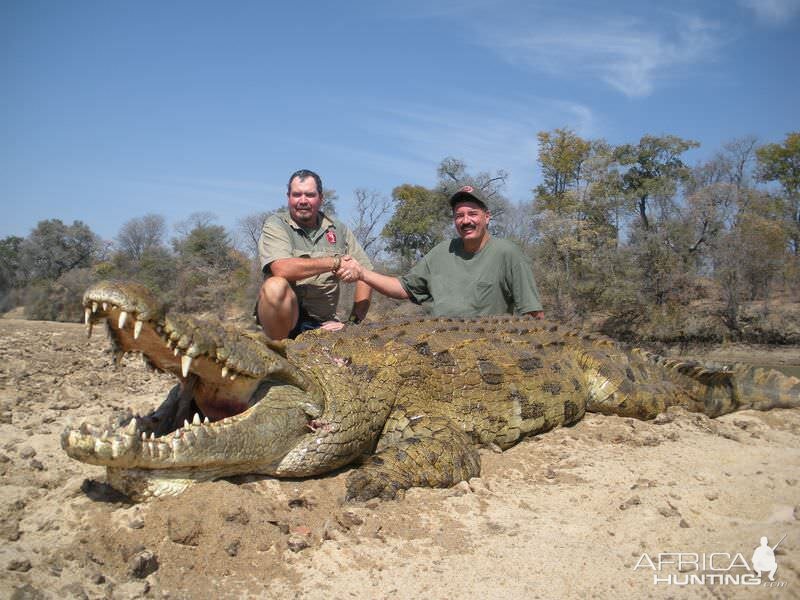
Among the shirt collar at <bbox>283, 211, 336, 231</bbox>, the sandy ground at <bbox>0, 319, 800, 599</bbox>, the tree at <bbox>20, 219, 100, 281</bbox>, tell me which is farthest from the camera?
the tree at <bbox>20, 219, 100, 281</bbox>

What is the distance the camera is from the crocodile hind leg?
11.1 feet

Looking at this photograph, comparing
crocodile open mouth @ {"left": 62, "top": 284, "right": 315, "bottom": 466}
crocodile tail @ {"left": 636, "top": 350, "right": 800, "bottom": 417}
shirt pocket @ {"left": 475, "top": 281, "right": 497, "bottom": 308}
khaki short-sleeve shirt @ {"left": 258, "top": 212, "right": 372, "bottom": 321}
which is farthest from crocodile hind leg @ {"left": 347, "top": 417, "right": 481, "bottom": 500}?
crocodile tail @ {"left": 636, "top": 350, "right": 800, "bottom": 417}

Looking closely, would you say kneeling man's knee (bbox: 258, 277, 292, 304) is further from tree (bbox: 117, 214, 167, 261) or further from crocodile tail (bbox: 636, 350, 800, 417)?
tree (bbox: 117, 214, 167, 261)

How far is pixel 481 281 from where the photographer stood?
20.7ft

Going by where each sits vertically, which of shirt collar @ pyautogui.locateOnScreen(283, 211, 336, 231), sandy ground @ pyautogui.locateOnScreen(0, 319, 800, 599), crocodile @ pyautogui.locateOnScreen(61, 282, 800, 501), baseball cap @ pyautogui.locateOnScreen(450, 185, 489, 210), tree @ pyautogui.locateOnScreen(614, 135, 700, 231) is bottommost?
sandy ground @ pyautogui.locateOnScreen(0, 319, 800, 599)

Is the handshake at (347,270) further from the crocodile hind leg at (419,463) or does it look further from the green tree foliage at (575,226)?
the green tree foliage at (575,226)

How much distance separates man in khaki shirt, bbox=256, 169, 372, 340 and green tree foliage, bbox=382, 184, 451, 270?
21906 mm

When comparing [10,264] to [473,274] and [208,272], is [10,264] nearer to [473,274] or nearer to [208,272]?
[208,272]

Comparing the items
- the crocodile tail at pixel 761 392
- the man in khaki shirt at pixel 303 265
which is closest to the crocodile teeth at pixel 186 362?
the man in khaki shirt at pixel 303 265

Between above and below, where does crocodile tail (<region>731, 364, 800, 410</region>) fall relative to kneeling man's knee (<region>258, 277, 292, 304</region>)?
below

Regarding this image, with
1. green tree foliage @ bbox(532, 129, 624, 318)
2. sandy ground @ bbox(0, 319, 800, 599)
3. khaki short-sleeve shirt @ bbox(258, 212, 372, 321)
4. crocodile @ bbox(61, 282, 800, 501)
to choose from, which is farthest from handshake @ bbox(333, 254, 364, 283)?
green tree foliage @ bbox(532, 129, 624, 318)

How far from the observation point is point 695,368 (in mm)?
6148

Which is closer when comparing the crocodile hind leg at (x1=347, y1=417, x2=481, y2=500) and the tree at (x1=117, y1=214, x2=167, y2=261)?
the crocodile hind leg at (x1=347, y1=417, x2=481, y2=500)

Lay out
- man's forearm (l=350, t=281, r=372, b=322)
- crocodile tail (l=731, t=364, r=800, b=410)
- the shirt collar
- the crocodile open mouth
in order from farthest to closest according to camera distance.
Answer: man's forearm (l=350, t=281, r=372, b=322)
the shirt collar
crocodile tail (l=731, t=364, r=800, b=410)
the crocodile open mouth
